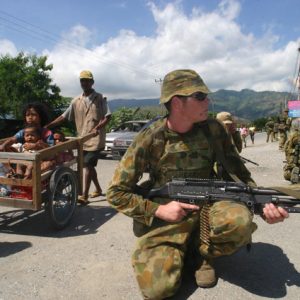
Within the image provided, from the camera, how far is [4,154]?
171 inches

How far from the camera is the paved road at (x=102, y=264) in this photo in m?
3.05

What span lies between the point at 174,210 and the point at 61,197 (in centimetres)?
235

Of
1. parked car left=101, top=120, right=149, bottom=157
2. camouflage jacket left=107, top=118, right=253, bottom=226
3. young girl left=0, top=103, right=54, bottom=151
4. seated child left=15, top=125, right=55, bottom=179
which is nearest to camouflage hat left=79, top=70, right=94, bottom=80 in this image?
young girl left=0, top=103, right=54, bottom=151

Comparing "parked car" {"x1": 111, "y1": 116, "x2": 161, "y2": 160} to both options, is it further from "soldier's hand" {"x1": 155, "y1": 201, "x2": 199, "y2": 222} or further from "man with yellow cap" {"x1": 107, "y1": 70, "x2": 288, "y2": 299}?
"soldier's hand" {"x1": 155, "y1": 201, "x2": 199, "y2": 222}

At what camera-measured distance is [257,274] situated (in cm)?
332

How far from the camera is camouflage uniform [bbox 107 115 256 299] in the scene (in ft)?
9.29

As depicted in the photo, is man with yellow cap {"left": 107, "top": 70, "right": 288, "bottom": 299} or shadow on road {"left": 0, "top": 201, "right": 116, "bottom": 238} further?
shadow on road {"left": 0, "top": 201, "right": 116, "bottom": 238}

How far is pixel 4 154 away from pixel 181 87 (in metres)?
2.35

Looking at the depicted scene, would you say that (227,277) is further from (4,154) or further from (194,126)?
(4,154)

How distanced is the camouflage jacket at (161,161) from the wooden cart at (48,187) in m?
1.48

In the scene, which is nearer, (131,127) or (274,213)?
(274,213)

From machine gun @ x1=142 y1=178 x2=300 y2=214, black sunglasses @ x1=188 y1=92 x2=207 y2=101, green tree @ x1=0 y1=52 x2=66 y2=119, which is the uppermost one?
green tree @ x1=0 y1=52 x2=66 y2=119

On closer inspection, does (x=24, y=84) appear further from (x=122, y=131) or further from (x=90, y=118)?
(x=90, y=118)

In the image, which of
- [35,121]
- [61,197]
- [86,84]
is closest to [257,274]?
[61,197]
